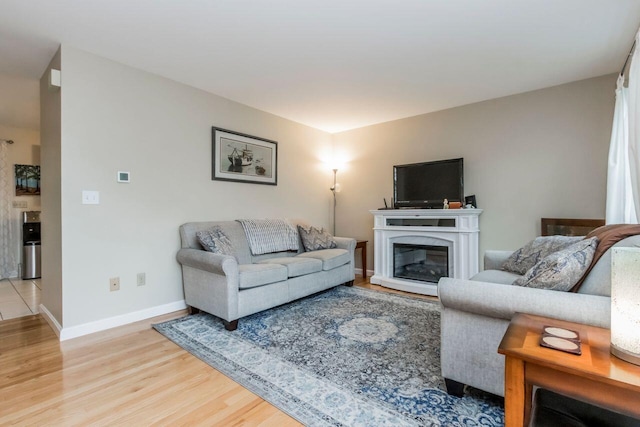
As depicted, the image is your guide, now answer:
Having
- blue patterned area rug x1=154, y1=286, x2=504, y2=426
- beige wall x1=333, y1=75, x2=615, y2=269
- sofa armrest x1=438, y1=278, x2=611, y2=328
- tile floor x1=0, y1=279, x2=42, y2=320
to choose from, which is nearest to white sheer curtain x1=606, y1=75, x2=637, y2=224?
beige wall x1=333, y1=75, x2=615, y2=269

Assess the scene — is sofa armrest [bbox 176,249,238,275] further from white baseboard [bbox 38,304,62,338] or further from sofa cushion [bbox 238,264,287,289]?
white baseboard [bbox 38,304,62,338]

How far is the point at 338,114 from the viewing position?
4.09 metres

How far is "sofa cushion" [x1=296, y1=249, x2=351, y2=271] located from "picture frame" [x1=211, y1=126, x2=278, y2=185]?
3.76 feet

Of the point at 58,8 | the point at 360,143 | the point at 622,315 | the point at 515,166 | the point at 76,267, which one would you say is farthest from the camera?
the point at 360,143

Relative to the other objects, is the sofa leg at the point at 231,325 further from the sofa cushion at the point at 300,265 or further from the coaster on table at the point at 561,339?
the coaster on table at the point at 561,339

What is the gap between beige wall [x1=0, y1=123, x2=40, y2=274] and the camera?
15.0 ft

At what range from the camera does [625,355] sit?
882 mm

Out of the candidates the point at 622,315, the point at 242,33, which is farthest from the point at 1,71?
the point at 622,315

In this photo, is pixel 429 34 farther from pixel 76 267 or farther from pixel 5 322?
pixel 5 322

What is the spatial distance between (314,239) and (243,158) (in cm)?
133

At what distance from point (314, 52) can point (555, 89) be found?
2.62 meters

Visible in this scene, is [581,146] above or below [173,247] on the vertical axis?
above

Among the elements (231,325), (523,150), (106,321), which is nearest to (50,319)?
(106,321)

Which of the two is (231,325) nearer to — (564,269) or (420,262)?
(564,269)
